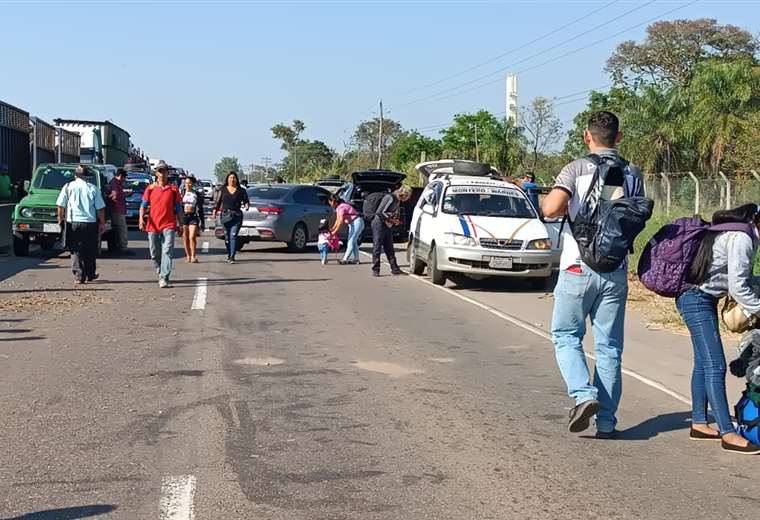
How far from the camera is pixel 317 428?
689cm

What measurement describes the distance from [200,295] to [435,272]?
4.10 meters

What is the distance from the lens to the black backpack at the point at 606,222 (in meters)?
6.32

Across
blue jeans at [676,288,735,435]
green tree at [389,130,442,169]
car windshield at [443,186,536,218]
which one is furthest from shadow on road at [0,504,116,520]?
green tree at [389,130,442,169]

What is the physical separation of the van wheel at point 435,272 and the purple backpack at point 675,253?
9779 mm

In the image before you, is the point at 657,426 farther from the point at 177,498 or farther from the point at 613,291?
the point at 177,498

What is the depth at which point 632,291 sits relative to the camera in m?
16.0

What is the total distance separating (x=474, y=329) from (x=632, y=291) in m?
5.08

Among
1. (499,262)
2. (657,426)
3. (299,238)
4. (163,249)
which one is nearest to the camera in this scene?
(657,426)

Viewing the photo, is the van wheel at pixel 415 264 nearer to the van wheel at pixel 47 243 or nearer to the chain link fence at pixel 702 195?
the chain link fence at pixel 702 195

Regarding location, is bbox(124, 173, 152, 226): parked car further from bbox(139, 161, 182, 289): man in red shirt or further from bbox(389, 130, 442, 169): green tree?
bbox(389, 130, 442, 169): green tree

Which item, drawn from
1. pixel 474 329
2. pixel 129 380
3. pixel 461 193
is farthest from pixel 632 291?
pixel 129 380

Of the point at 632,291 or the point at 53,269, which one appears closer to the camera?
the point at 632,291

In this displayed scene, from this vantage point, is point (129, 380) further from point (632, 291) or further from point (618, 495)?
point (632, 291)

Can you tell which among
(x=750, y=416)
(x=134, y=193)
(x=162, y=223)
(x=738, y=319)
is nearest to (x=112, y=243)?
(x=162, y=223)
